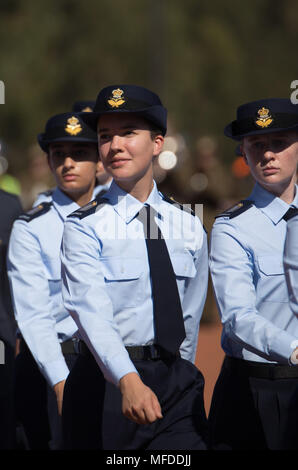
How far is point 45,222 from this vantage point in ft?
20.1

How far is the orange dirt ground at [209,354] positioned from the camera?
10951 mm

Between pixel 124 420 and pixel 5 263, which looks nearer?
pixel 124 420

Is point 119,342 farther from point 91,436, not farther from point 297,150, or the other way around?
point 297,150

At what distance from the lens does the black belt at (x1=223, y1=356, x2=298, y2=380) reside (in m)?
4.46

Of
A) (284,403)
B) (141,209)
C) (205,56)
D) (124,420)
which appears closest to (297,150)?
(141,209)

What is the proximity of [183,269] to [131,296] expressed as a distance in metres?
0.34

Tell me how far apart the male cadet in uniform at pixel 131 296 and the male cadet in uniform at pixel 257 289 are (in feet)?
0.56

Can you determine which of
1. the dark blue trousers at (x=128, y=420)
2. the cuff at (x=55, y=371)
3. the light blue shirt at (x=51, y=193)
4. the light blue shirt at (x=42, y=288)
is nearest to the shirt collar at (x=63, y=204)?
the light blue shirt at (x=42, y=288)

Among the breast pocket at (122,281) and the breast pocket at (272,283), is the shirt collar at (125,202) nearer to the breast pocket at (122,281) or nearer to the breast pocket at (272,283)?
the breast pocket at (122,281)

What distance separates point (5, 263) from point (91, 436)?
204cm

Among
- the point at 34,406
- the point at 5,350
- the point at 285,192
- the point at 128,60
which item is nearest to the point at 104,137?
the point at 285,192

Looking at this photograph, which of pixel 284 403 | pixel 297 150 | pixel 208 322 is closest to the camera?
pixel 284 403

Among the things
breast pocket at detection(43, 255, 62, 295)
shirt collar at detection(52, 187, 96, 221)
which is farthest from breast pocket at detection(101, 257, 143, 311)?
shirt collar at detection(52, 187, 96, 221)

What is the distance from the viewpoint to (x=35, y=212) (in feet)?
20.2
